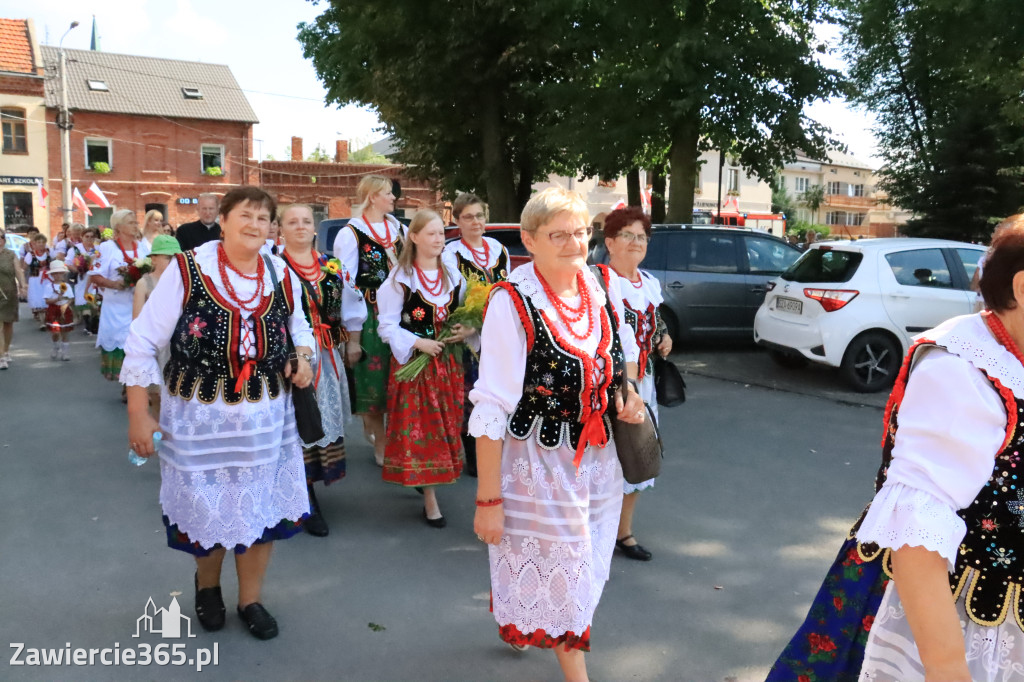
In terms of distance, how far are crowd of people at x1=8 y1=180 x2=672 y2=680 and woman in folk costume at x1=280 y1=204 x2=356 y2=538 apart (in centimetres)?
2

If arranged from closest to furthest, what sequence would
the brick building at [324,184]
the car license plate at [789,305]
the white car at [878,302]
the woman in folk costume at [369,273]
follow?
1. the woman in folk costume at [369,273]
2. the white car at [878,302]
3. the car license plate at [789,305]
4. the brick building at [324,184]

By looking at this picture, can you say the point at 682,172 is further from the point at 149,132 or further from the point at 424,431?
the point at 149,132

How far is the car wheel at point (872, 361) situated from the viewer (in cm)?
998

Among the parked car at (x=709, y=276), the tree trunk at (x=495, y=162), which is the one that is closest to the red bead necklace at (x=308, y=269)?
the parked car at (x=709, y=276)

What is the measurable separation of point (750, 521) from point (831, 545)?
0.57 metres

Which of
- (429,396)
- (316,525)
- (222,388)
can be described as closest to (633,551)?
(429,396)

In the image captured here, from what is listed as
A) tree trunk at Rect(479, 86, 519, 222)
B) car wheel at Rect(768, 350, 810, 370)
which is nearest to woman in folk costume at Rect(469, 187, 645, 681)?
car wheel at Rect(768, 350, 810, 370)

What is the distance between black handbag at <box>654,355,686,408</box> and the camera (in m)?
5.05

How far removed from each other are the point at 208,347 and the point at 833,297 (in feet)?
26.2

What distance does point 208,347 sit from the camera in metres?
3.78

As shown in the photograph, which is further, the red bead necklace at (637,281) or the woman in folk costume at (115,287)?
the woman in folk costume at (115,287)

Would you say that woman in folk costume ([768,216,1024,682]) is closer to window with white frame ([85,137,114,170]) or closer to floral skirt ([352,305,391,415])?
floral skirt ([352,305,391,415])

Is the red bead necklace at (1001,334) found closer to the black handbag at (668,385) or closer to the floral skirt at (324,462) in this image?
the black handbag at (668,385)

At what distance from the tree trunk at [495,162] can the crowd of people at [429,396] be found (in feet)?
47.3
